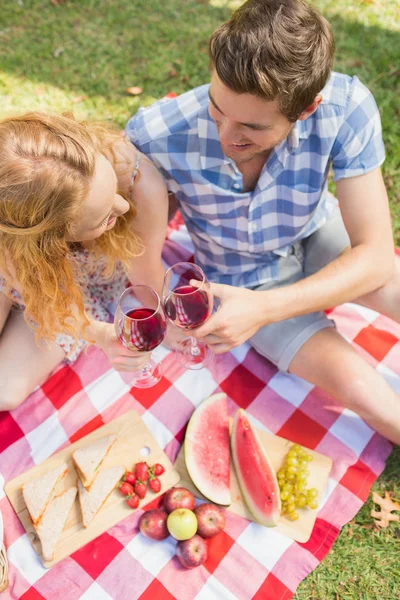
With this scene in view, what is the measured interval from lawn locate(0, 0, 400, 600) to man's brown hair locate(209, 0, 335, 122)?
208 centimetres

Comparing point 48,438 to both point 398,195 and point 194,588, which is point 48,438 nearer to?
point 194,588

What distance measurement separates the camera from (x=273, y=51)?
6.46ft

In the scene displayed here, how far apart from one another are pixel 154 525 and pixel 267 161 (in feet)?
5.96

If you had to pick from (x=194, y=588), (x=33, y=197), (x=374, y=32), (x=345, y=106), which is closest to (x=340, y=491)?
(x=194, y=588)

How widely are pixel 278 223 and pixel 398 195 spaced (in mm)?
1674

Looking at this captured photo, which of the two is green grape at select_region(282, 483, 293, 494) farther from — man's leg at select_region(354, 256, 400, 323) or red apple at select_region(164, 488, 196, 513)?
man's leg at select_region(354, 256, 400, 323)

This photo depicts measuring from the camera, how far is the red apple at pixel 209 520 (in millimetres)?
2506

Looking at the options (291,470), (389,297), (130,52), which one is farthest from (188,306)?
(130,52)

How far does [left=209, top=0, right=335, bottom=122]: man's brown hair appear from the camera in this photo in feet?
6.46

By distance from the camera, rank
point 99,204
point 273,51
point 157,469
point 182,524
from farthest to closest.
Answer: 1. point 157,469
2. point 182,524
3. point 99,204
4. point 273,51

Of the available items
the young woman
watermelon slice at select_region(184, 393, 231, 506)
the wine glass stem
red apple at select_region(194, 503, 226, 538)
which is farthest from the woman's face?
red apple at select_region(194, 503, 226, 538)

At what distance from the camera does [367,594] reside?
2.55m

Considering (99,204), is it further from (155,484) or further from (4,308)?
(155,484)

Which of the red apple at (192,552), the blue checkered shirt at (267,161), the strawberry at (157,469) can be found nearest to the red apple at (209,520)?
the red apple at (192,552)
